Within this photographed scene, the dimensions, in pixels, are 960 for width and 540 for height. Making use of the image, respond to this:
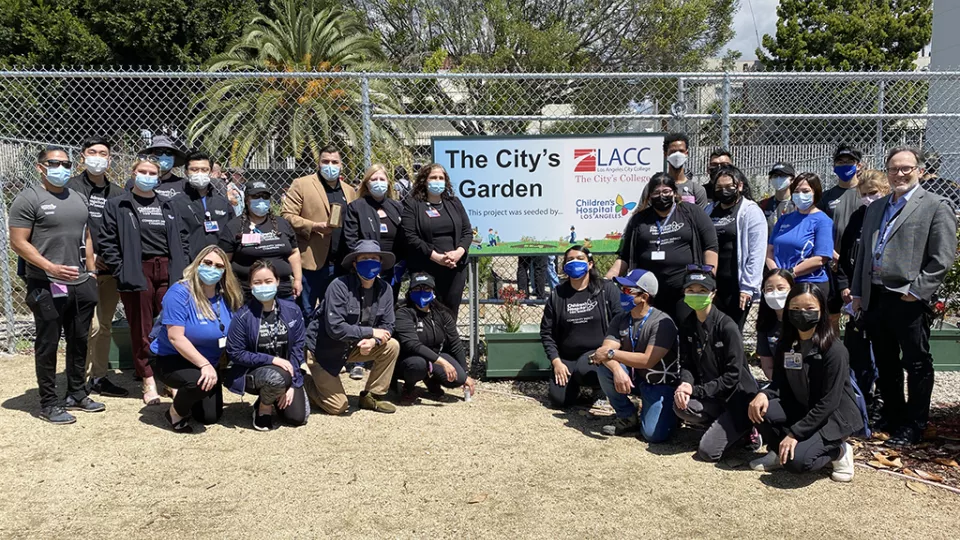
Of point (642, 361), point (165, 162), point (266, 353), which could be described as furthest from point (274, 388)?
point (642, 361)

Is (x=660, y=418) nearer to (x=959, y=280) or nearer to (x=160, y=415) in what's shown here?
Result: (x=959, y=280)

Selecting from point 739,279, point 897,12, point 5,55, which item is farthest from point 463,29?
point 739,279

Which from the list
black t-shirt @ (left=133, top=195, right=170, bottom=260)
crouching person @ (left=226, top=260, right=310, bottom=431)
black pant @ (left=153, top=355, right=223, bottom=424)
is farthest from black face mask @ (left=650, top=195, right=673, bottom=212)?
black t-shirt @ (left=133, top=195, right=170, bottom=260)

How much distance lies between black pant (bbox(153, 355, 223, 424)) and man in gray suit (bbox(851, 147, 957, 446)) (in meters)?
4.58

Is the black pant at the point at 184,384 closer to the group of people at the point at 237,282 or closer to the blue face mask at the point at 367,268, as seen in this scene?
the group of people at the point at 237,282

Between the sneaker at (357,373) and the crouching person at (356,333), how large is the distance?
36.1 inches

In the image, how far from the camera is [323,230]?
249 inches

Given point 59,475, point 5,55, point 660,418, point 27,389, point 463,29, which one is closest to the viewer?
point 59,475

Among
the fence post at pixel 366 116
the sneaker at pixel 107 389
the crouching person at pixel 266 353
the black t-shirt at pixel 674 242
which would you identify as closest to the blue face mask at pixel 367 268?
the crouching person at pixel 266 353

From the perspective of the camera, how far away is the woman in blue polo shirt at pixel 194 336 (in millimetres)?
5117

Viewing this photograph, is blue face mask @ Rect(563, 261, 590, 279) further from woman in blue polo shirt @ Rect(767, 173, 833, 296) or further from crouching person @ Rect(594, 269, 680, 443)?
woman in blue polo shirt @ Rect(767, 173, 833, 296)

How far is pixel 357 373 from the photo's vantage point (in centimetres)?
676

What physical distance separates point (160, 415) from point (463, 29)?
74.9ft

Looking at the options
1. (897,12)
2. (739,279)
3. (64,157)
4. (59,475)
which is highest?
(897,12)
